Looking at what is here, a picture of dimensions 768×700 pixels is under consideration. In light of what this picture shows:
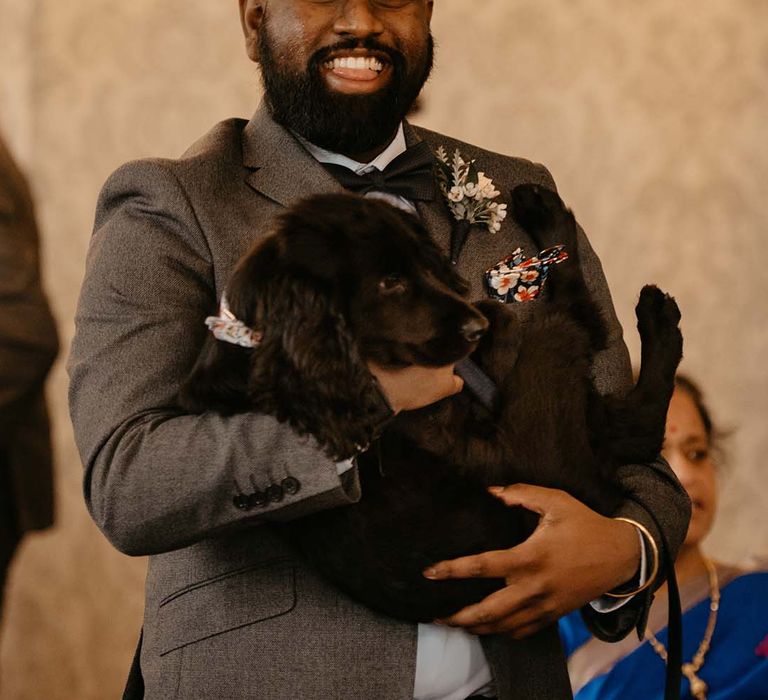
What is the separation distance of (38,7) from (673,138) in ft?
6.93

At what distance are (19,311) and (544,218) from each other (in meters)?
1.42

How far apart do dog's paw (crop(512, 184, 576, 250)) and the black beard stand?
0.25 m

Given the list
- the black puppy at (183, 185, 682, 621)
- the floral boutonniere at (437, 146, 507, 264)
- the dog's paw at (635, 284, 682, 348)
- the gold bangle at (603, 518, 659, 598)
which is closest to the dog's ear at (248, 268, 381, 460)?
the black puppy at (183, 185, 682, 621)

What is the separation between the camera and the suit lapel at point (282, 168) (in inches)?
59.7

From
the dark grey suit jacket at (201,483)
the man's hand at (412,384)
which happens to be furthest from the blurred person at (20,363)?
the man's hand at (412,384)

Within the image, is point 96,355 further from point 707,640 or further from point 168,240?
point 707,640

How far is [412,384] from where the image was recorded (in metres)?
1.33

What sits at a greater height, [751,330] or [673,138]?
[673,138]

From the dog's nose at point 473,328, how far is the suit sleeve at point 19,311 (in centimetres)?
145

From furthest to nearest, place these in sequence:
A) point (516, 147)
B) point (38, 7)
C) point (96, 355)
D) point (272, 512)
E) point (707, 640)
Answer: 1. point (516, 147)
2. point (38, 7)
3. point (707, 640)
4. point (96, 355)
5. point (272, 512)

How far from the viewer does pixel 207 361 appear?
4.25 feet

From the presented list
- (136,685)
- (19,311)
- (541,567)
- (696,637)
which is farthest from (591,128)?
(136,685)

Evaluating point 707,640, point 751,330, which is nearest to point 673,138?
point 751,330

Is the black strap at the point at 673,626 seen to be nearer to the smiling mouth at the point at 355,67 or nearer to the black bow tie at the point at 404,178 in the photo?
the black bow tie at the point at 404,178
